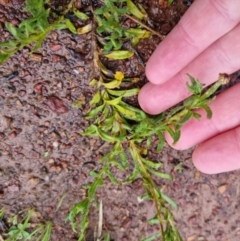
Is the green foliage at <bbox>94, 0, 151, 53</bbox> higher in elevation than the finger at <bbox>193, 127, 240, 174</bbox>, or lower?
higher

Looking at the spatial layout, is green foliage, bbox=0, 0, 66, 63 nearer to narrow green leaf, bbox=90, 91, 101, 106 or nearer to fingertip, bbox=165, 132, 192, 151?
narrow green leaf, bbox=90, 91, 101, 106

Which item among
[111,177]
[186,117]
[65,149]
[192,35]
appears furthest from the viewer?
[65,149]

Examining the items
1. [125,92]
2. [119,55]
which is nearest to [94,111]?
[125,92]

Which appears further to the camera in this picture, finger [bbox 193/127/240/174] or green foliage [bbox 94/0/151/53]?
finger [bbox 193/127/240/174]

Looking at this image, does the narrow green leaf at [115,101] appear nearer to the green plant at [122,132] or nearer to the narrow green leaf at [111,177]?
the green plant at [122,132]

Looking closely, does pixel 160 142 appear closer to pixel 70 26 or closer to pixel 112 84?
pixel 112 84

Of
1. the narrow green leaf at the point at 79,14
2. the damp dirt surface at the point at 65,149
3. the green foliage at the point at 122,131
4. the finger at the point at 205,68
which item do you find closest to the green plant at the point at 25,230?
the damp dirt surface at the point at 65,149

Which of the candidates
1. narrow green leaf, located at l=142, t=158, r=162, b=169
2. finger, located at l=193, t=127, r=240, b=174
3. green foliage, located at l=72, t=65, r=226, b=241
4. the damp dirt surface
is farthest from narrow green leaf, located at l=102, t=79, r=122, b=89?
finger, located at l=193, t=127, r=240, b=174
